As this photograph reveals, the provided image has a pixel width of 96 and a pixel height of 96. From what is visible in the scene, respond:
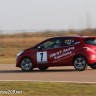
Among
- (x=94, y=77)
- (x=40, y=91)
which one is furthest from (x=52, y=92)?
(x=94, y=77)

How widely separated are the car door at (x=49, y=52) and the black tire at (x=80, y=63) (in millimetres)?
969

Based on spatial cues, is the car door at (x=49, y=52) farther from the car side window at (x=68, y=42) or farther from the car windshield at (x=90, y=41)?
the car windshield at (x=90, y=41)

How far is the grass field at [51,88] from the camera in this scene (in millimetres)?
13063

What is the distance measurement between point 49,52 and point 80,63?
4.92 ft

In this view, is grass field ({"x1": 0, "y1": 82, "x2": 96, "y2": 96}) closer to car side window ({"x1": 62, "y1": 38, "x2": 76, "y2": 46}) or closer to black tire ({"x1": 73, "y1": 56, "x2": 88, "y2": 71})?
black tire ({"x1": 73, "y1": 56, "x2": 88, "y2": 71})

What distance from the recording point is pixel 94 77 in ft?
58.0

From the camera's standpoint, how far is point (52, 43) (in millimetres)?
21156

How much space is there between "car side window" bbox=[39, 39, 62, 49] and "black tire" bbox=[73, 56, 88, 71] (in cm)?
110

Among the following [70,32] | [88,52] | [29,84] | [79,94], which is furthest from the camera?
[70,32]

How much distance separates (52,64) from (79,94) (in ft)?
27.0

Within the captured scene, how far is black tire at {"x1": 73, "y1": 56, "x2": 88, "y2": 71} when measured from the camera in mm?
20375

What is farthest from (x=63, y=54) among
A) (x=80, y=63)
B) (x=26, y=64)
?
(x=26, y=64)

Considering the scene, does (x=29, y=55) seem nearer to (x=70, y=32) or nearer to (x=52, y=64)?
(x=52, y=64)

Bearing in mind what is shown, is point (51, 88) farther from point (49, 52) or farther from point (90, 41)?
point (90, 41)
